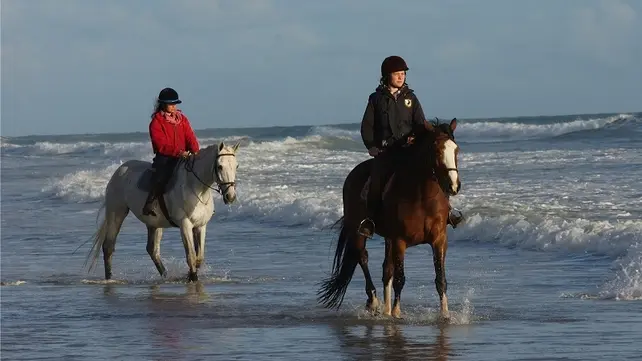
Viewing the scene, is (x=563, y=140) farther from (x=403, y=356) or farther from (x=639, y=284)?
(x=403, y=356)

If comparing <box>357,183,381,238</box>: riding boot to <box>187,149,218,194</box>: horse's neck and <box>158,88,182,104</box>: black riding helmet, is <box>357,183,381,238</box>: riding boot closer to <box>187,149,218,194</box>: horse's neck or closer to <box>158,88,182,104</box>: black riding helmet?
<box>187,149,218,194</box>: horse's neck

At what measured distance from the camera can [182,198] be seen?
1233 cm

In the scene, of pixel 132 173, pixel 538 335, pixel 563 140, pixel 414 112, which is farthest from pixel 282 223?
pixel 563 140

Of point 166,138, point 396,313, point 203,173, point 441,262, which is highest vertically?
point 166,138

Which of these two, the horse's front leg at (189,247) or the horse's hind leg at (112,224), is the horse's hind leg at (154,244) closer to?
the horse's hind leg at (112,224)

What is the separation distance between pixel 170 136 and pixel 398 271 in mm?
4115

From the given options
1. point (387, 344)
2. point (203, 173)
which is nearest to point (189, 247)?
point (203, 173)

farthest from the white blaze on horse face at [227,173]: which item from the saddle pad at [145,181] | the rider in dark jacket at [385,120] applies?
the rider in dark jacket at [385,120]

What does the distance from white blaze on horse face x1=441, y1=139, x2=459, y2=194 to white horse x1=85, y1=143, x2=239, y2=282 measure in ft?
11.7

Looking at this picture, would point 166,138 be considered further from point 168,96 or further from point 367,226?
point 367,226

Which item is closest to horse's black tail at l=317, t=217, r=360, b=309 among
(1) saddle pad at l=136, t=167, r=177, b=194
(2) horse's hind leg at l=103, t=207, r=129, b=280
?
(1) saddle pad at l=136, t=167, r=177, b=194

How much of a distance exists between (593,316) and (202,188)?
15.0ft

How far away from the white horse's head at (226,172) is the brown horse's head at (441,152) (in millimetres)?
3256

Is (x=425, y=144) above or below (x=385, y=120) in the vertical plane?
below
